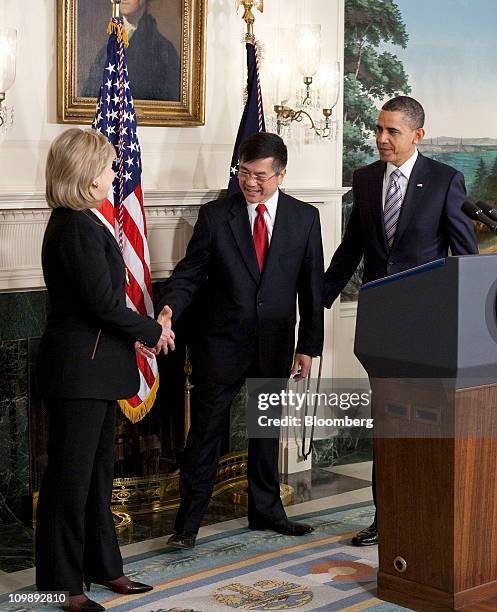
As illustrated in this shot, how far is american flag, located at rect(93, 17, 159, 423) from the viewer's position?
480 cm

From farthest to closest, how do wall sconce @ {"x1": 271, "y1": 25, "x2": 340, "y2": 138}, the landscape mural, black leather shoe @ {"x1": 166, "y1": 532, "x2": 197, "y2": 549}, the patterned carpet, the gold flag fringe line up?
the landscape mural, wall sconce @ {"x1": 271, "y1": 25, "x2": 340, "y2": 138}, the gold flag fringe, black leather shoe @ {"x1": 166, "y1": 532, "x2": 197, "y2": 549}, the patterned carpet

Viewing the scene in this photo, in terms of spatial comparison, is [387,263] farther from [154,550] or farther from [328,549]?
[154,550]

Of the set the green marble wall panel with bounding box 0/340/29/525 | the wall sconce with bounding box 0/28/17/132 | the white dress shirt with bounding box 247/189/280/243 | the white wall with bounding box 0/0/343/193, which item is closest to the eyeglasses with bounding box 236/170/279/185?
the white dress shirt with bounding box 247/189/280/243

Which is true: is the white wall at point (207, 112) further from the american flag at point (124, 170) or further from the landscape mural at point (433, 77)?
the landscape mural at point (433, 77)

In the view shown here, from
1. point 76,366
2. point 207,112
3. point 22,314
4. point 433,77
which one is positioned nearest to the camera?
point 76,366

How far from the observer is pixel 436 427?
8.95 feet

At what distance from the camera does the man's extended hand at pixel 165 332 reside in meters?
4.09

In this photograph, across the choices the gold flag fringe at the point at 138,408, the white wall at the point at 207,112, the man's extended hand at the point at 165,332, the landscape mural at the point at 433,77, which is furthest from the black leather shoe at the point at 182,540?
the landscape mural at the point at 433,77

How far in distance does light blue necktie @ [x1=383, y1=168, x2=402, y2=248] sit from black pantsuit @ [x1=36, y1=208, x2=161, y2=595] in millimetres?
1274

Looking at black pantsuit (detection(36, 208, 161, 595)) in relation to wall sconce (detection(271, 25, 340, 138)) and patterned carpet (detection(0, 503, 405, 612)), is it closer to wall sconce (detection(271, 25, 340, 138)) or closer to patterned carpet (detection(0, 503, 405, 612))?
patterned carpet (detection(0, 503, 405, 612))

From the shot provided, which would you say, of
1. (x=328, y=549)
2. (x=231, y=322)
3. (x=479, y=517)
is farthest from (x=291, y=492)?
(x=479, y=517)

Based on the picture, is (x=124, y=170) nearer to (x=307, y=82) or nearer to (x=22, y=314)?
(x=22, y=314)

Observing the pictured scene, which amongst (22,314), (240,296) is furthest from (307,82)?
(22,314)

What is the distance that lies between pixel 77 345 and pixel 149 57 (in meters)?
2.10
